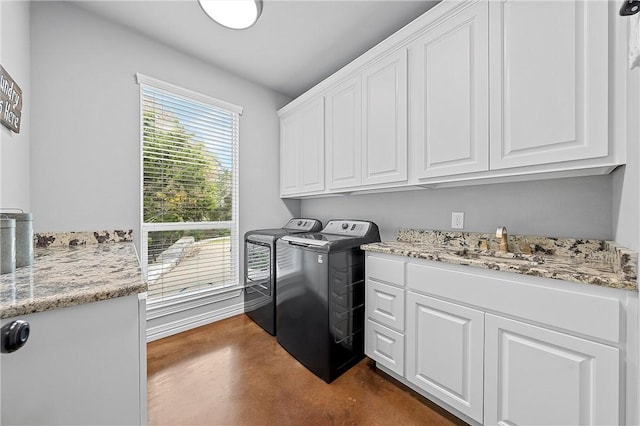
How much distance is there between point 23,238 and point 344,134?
6.81 ft

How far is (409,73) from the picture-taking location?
5.75 feet

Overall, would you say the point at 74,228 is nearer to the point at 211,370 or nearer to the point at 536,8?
the point at 211,370

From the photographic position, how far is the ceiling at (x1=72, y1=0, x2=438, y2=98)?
1809mm

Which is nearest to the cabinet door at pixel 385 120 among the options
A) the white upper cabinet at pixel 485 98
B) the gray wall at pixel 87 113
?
the white upper cabinet at pixel 485 98

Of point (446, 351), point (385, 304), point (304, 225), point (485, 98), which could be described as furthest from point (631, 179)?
point (304, 225)

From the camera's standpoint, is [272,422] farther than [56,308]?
Yes

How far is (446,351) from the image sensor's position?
1364mm

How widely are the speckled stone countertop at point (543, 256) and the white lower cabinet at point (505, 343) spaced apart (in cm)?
5

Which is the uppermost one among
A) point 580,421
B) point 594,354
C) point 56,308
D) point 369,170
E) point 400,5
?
point 400,5

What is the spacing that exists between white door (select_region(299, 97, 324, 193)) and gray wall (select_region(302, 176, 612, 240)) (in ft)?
2.05

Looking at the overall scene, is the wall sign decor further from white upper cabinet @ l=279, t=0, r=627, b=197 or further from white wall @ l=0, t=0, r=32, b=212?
white upper cabinet @ l=279, t=0, r=627, b=197

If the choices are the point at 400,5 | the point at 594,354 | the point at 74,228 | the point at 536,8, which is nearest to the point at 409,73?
the point at 400,5

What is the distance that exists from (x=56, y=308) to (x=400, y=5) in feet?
8.01

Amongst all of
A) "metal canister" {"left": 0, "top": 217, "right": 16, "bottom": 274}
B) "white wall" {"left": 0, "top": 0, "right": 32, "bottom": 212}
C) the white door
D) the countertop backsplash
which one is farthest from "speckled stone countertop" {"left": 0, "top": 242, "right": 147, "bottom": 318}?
the white door
